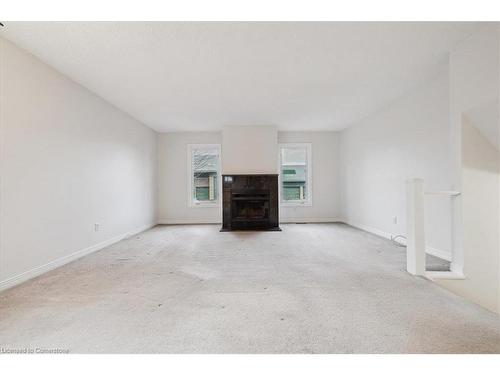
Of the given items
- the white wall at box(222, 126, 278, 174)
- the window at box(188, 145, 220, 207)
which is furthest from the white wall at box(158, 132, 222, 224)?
the white wall at box(222, 126, 278, 174)

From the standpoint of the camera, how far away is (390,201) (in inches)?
160

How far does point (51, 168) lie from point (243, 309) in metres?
Answer: 2.63

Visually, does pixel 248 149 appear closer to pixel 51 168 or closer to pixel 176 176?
pixel 176 176

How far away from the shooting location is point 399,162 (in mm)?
3803

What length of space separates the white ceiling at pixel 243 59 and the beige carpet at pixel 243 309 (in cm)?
226

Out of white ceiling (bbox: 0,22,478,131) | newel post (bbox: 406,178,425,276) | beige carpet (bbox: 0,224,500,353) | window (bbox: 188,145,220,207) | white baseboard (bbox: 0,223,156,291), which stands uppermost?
white ceiling (bbox: 0,22,478,131)

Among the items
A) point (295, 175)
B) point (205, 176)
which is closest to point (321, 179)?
point (295, 175)

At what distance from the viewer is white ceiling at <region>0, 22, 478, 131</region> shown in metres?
2.05

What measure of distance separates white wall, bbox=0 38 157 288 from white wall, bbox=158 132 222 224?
5.68ft

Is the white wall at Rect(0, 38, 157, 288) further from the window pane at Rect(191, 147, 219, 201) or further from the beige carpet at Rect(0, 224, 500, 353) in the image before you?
the window pane at Rect(191, 147, 219, 201)
